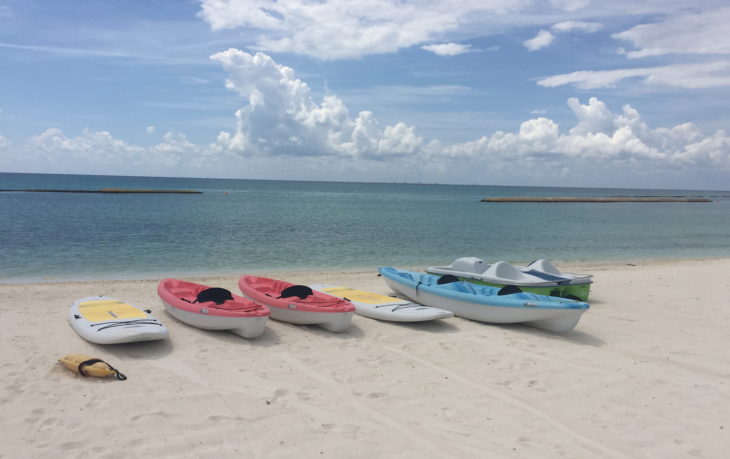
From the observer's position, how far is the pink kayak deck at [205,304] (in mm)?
7777

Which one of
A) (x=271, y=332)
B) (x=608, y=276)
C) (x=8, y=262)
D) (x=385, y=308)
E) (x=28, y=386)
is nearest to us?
(x=28, y=386)

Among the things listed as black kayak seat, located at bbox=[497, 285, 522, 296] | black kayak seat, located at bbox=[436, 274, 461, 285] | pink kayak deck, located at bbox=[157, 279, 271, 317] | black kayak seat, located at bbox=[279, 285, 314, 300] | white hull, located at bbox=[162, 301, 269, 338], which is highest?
black kayak seat, located at bbox=[497, 285, 522, 296]

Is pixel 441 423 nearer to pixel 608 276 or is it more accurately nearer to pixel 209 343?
pixel 209 343

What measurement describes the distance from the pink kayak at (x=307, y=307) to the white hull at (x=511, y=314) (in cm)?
231

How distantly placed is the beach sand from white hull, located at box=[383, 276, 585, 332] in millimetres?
194

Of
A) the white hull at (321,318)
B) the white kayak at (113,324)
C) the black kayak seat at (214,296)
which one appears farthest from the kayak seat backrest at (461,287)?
the white kayak at (113,324)

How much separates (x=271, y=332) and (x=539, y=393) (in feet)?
14.7

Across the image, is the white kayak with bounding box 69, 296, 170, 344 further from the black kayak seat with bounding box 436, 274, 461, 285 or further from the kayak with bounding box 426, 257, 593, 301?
the kayak with bounding box 426, 257, 593, 301

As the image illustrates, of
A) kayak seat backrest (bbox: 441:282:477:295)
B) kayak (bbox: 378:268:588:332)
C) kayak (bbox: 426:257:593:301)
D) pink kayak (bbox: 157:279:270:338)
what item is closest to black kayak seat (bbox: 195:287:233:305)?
pink kayak (bbox: 157:279:270:338)

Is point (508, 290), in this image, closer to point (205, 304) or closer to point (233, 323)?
point (233, 323)

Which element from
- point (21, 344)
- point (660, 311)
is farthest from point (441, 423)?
point (660, 311)

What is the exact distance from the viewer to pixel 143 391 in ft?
18.7

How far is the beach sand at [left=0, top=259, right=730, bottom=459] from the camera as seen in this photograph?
4730 millimetres

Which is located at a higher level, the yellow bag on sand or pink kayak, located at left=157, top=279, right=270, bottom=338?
pink kayak, located at left=157, top=279, right=270, bottom=338
